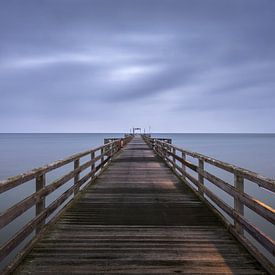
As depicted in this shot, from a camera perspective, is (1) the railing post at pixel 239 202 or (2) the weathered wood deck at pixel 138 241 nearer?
(2) the weathered wood deck at pixel 138 241

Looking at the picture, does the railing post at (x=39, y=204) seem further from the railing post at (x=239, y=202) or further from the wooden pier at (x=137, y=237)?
the railing post at (x=239, y=202)

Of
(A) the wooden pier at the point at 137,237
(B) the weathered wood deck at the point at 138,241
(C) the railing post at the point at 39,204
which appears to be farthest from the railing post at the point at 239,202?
(C) the railing post at the point at 39,204

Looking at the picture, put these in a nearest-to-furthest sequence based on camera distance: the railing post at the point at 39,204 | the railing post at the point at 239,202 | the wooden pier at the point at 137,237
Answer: the wooden pier at the point at 137,237 → the railing post at the point at 239,202 → the railing post at the point at 39,204

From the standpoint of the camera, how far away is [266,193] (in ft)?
79.7

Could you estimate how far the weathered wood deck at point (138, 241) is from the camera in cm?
430

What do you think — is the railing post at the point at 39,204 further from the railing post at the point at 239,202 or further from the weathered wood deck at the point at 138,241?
the railing post at the point at 239,202

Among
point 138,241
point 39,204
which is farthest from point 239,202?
point 39,204

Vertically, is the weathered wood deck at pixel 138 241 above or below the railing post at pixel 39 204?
below

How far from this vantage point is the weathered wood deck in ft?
14.1

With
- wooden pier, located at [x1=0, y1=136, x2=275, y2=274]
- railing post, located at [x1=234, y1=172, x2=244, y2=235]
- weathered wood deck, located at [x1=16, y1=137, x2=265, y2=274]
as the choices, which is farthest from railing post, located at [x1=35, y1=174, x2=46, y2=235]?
railing post, located at [x1=234, y1=172, x2=244, y2=235]

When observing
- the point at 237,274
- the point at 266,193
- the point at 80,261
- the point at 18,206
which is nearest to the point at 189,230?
the point at 237,274

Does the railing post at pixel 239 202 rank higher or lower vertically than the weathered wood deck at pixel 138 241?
higher

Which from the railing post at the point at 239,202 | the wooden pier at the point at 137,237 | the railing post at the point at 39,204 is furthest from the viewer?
the railing post at the point at 39,204

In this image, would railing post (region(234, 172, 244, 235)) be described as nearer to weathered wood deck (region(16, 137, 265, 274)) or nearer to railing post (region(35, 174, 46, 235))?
weathered wood deck (region(16, 137, 265, 274))
